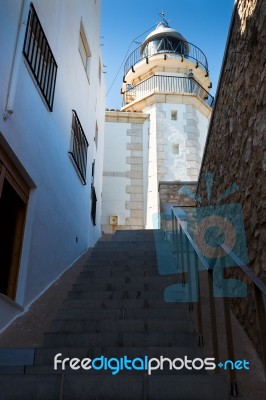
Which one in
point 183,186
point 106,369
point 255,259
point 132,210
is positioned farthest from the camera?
point 132,210

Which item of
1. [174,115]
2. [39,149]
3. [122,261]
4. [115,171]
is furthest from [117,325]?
[174,115]

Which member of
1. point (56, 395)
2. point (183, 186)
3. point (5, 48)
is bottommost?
point (56, 395)

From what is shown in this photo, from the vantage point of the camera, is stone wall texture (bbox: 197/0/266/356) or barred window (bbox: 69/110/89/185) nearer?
stone wall texture (bbox: 197/0/266/356)

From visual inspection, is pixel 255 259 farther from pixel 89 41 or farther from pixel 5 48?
pixel 89 41

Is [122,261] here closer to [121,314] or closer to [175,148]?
[121,314]

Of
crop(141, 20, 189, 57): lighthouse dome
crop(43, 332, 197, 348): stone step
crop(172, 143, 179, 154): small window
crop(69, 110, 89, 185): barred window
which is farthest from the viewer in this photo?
crop(141, 20, 189, 57): lighthouse dome

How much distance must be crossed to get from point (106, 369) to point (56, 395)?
0.50m

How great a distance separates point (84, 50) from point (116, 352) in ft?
25.2

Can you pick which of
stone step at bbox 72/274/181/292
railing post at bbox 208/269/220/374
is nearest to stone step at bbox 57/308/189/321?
stone step at bbox 72/274/181/292

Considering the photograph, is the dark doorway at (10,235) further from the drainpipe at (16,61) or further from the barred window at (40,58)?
the barred window at (40,58)

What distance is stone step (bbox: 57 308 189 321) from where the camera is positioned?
371cm

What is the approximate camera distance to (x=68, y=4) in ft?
23.4

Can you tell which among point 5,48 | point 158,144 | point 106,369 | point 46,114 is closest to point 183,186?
point 158,144

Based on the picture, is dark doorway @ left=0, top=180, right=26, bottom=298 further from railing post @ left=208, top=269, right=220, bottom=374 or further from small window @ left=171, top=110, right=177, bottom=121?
small window @ left=171, top=110, right=177, bottom=121
